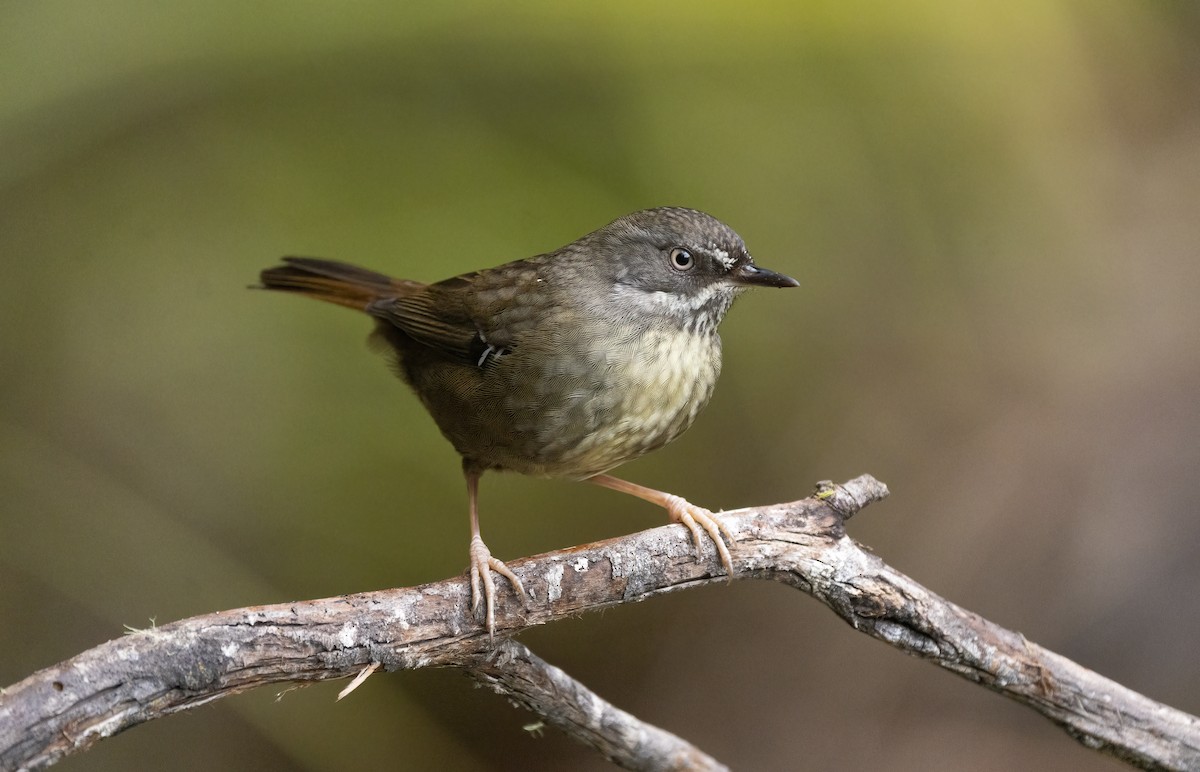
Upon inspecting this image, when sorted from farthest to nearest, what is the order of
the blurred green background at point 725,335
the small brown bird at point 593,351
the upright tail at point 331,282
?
the blurred green background at point 725,335, the upright tail at point 331,282, the small brown bird at point 593,351

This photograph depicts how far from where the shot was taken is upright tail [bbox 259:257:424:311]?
183 inches

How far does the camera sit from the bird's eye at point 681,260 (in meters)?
3.90

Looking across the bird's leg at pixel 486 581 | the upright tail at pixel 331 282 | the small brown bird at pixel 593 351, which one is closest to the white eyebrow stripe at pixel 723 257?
the small brown bird at pixel 593 351

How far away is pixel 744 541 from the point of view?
3404 mm

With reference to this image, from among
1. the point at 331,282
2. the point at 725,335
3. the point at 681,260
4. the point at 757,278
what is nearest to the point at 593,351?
the point at 681,260

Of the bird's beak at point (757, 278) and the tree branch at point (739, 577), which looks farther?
the bird's beak at point (757, 278)

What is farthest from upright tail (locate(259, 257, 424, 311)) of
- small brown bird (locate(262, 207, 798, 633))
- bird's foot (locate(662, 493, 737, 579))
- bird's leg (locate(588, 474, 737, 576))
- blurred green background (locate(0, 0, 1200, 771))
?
bird's foot (locate(662, 493, 737, 579))

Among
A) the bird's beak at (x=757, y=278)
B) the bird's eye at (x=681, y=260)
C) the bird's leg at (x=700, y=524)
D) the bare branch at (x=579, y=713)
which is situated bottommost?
the bare branch at (x=579, y=713)

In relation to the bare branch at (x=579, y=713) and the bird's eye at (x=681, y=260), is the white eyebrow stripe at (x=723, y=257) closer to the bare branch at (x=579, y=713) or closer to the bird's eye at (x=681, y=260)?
the bird's eye at (x=681, y=260)

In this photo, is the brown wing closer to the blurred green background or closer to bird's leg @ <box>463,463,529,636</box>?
bird's leg @ <box>463,463,529,636</box>

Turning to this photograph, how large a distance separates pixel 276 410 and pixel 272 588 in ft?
2.75

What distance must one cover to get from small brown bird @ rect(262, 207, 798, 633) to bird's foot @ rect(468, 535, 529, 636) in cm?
1

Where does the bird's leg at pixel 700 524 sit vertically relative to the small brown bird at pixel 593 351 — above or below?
below

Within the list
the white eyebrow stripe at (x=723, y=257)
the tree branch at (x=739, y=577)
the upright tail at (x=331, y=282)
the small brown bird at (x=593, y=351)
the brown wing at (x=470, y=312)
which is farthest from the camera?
the upright tail at (x=331, y=282)
